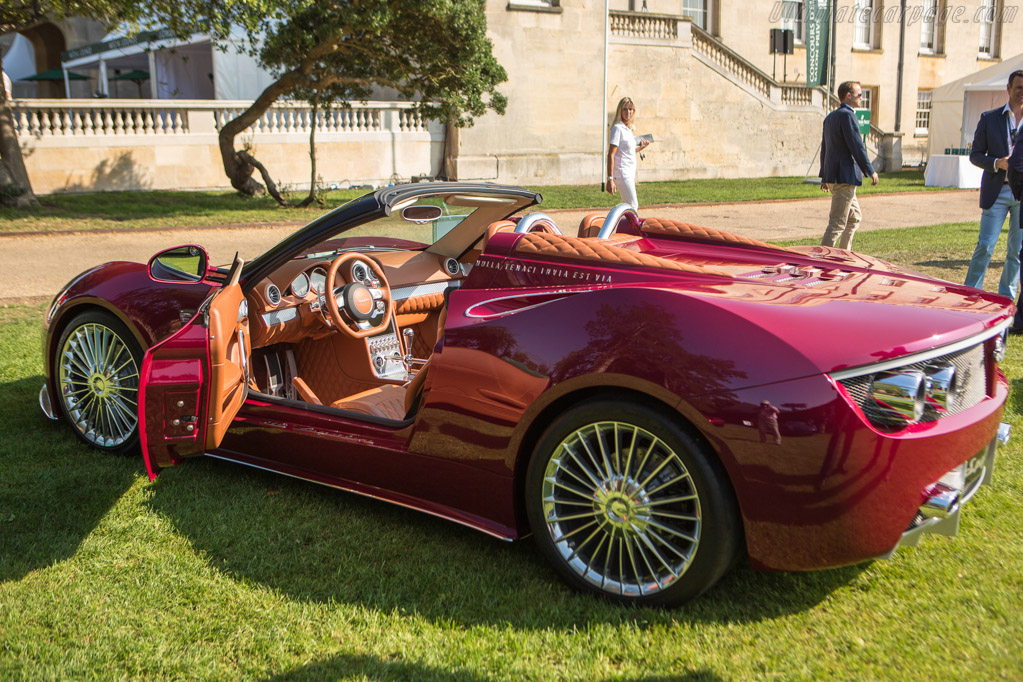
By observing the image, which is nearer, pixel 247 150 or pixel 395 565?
pixel 395 565

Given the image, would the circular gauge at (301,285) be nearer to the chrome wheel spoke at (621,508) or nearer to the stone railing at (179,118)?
the chrome wheel spoke at (621,508)

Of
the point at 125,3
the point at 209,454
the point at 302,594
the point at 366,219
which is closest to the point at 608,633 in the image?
the point at 302,594

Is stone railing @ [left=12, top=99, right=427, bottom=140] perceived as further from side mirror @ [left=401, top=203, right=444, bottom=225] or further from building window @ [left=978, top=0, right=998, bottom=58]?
building window @ [left=978, top=0, right=998, bottom=58]

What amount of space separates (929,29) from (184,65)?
3234cm

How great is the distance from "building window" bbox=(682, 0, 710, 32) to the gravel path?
607 inches

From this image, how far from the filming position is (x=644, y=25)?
27.9 metres

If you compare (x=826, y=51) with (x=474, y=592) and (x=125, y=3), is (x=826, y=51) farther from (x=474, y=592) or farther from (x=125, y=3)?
(x=474, y=592)

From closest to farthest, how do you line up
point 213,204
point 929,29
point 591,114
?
point 213,204
point 591,114
point 929,29

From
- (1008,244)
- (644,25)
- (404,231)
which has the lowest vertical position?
(1008,244)

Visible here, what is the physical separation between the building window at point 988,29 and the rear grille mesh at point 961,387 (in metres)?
45.7

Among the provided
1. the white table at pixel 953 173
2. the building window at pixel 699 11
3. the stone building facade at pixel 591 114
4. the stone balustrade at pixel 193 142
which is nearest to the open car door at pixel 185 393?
the stone balustrade at pixel 193 142

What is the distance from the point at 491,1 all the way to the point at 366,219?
22560mm

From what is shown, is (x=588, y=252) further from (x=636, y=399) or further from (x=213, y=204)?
(x=213, y=204)

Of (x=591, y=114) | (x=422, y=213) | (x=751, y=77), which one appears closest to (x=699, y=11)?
(x=751, y=77)
